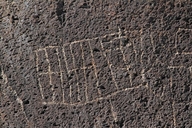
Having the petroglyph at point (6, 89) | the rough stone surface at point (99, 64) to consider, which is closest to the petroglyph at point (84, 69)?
the rough stone surface at point (99, 64)

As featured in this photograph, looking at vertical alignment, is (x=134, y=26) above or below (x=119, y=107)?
above

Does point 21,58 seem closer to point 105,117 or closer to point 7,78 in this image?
point 7,78

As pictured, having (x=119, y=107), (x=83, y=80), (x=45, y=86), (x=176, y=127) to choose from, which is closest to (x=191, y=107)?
(x=176, y=127)

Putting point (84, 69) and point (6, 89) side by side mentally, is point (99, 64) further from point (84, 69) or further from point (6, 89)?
point (6, 89)

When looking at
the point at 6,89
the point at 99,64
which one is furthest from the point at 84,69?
the point at 6,89

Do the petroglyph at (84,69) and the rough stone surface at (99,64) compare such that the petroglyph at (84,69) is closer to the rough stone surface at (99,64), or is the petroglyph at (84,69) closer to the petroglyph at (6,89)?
the rough stone surface at (99,64)

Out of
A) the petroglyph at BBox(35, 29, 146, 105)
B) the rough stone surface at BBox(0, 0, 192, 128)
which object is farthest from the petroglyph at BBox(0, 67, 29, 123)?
the petroglyph at BBox(35, 29, 146, 105)

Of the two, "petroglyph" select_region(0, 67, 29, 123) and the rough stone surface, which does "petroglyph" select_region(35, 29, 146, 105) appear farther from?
"petroglyph" select_region(0, 67, 29, 123)

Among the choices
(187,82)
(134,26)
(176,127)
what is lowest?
(176,127)
